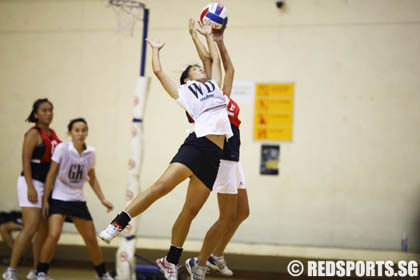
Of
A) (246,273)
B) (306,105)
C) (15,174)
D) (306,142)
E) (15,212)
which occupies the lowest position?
(246,273)

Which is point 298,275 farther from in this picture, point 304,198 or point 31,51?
point 31,51

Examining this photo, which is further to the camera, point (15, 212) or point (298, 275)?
point (15, 212)

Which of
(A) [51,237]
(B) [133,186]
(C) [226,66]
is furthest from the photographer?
(B) [133,186]

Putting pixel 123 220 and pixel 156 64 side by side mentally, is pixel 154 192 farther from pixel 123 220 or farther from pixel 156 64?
pixel 156 64

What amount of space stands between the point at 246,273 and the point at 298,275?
0.75 m

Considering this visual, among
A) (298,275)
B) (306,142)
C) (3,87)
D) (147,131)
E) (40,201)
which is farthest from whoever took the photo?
(3,87)

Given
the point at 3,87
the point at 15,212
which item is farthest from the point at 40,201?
the point at 3,87

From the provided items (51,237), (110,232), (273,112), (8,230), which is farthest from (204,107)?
(8,230)

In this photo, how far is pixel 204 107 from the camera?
13.2ft

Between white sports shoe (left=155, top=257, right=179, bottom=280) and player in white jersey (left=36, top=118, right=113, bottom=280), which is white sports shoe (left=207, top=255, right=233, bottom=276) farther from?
player in white jersey (left=36, top=118, right=113, bottom=280)

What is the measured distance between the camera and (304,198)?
7145 mm

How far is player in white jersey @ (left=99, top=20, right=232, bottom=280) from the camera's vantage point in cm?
378

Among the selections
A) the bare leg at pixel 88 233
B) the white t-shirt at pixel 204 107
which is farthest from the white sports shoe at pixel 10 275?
the white t-shirt at pixel 204 107

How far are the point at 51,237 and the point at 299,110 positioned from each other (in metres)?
3.76
